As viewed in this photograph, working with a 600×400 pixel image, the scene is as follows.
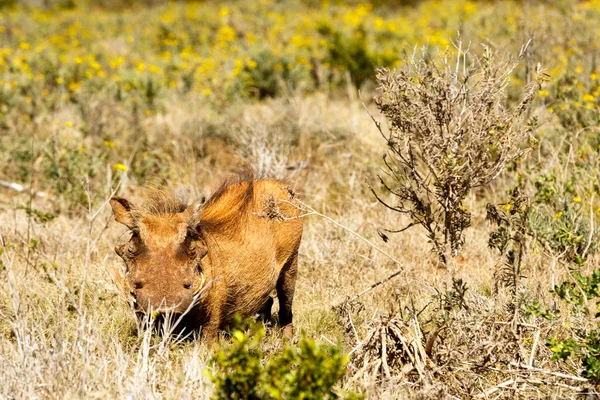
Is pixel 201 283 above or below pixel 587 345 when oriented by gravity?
above

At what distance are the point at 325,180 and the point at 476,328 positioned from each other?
11.0ft

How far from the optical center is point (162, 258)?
3193 mm

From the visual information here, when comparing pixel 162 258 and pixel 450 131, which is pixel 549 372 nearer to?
pixel 450 131

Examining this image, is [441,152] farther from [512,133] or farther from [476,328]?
[476,328]

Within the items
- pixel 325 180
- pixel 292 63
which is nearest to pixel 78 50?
pixel 292 63

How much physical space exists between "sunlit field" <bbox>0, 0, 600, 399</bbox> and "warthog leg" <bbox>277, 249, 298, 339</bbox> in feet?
0.35

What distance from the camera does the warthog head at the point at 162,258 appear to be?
3109 millimetres

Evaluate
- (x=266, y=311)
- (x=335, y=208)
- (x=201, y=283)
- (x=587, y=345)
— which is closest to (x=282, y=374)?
(x=201, y=283)

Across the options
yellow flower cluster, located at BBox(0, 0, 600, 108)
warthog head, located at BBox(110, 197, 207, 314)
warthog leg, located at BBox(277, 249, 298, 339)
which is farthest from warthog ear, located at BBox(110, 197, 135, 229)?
yellow flower cluster, located at BBox(0, 0, 600, 108)

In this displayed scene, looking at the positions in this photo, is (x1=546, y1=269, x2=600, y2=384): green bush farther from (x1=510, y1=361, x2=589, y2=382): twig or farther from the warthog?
the warthog

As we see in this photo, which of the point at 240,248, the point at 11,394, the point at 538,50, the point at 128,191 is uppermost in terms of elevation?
the point at 538,50

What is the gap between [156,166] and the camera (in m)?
6.96

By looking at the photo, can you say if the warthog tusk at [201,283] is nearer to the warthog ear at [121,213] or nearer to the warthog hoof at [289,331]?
the warthog ear at [121,213]

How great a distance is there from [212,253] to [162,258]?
42cm
